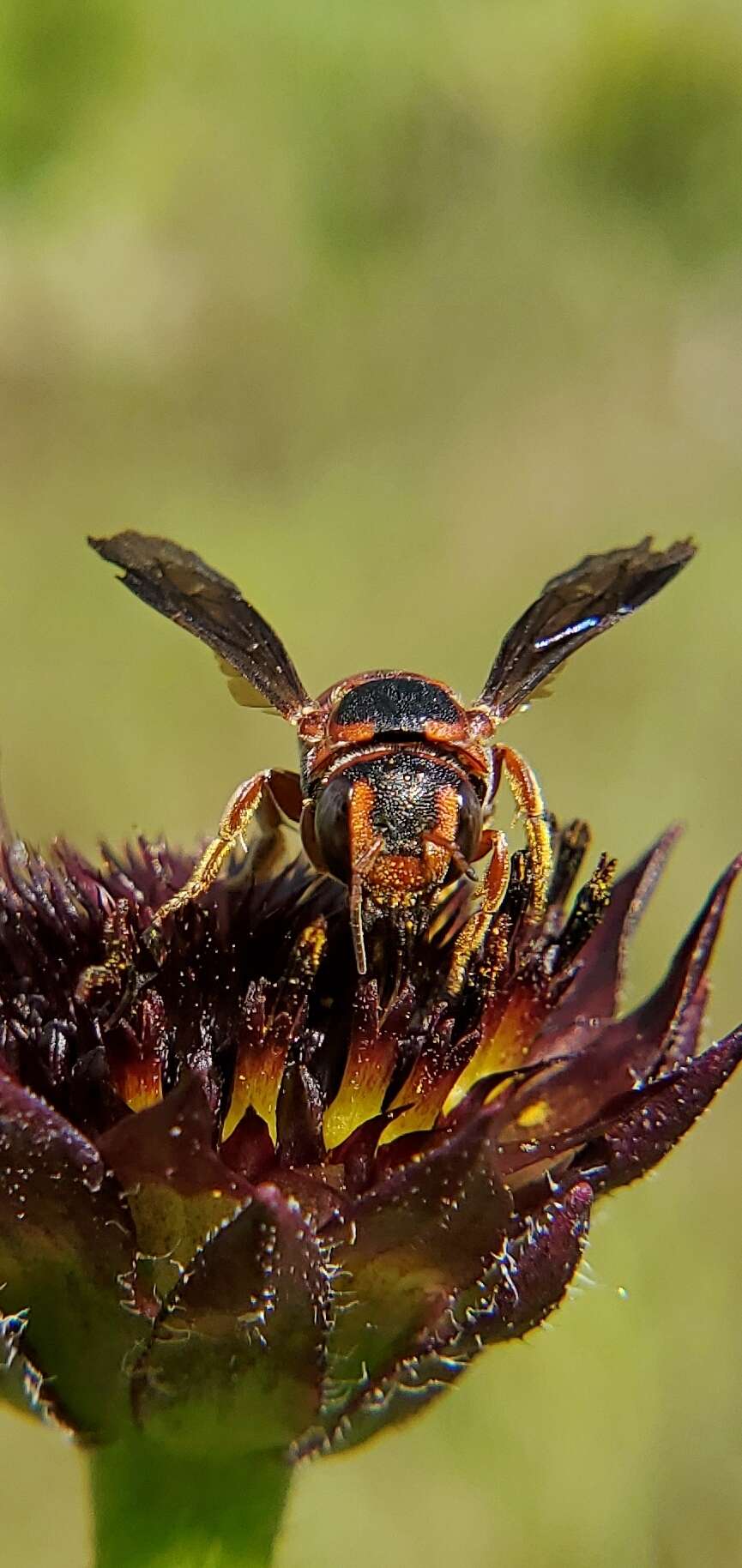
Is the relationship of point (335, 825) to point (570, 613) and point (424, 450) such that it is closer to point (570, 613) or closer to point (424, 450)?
point (570, 613)

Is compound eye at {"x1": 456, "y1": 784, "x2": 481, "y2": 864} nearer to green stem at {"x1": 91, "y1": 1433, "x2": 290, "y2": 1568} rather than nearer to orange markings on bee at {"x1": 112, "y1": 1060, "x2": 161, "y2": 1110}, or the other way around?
orange markings on bee at {"x1": 112, "y1": 1060, "x2": 161, "y2": 1110}

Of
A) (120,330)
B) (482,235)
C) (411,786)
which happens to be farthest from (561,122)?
(411,786)

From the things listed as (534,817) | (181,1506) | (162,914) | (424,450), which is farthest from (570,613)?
(424,450)

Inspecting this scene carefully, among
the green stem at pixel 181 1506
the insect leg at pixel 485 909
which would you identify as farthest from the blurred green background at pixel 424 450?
the insect leg at pixel 485 909

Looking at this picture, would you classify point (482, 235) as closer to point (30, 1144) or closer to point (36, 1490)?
point (36, 1490)

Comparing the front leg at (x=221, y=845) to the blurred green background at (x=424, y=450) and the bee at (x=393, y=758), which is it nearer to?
the bee at (x=393, y=758)

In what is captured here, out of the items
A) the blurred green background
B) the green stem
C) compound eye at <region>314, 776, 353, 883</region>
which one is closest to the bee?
compound eye at <region>314, 776, 353, 883</region>

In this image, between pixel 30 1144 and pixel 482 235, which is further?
pixel 482 235
